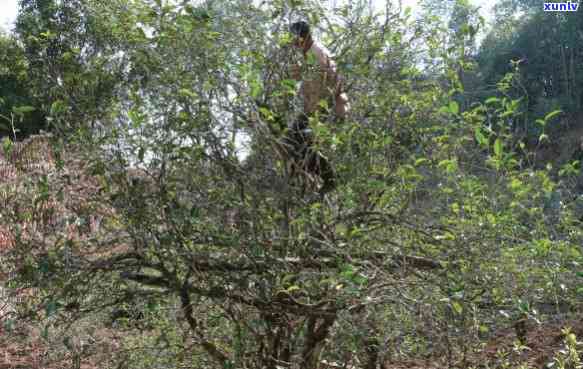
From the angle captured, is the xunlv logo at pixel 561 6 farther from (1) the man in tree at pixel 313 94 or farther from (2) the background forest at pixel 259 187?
(1) the man in tree at pixel 313 94

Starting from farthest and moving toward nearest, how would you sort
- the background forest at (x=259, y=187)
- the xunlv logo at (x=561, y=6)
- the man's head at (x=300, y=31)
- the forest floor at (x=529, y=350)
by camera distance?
the xunlv logo at (x=561, y=6), the forest floor at (x=529, y=350), the man's head at (x=300, y=31), the background forest at (x=259, y=187)

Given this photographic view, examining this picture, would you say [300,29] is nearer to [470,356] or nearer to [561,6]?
[470,356]

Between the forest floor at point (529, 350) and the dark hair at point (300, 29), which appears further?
the forest floor at point (529, 350)

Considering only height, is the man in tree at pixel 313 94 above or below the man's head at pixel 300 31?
below

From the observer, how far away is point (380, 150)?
9.86ft

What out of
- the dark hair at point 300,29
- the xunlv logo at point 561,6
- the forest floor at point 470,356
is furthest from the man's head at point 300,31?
the xunlv logo at point 561,6

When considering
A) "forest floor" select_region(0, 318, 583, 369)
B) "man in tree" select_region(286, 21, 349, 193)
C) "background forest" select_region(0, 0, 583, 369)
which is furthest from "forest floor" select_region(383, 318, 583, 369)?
"man in tree" select_region(286, 21, 349, 193)

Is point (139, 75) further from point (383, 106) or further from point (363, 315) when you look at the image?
point (363, 315)

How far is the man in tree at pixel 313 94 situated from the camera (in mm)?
2748

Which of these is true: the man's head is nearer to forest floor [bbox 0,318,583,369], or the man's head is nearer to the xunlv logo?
forest floor [bbox 0,318,583,369]

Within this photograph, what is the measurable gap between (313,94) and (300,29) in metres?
0.29

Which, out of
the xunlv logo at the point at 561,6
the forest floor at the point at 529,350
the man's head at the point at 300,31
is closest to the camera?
the man's head at the point at 300,31

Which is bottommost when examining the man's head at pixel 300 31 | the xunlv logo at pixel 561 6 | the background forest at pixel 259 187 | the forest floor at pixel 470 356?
the forest floor at pixel 470 356

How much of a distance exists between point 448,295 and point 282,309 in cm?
79
